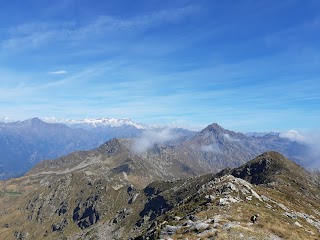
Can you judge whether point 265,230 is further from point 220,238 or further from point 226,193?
point 226,193

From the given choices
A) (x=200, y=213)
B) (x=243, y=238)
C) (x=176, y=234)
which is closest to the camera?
(x=243, y=238)

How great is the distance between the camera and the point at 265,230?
68.7 meters

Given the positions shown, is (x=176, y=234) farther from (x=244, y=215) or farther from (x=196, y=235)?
(x=244, y=215)

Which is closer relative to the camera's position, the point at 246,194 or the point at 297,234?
the point at 297,234

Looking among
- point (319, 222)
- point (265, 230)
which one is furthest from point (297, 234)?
point (319, 222)

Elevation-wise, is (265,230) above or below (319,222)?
above

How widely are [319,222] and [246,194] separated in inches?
1038

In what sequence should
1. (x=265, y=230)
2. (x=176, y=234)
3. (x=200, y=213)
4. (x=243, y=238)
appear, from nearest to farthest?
(x=243, y=238) < (x=265, y=230) < (x=176, y=234) < (x=200, y=213)

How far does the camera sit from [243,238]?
6231 cm

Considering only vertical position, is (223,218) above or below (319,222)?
above

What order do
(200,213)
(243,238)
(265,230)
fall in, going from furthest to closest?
(200,213) < (265,230) < (243,238)

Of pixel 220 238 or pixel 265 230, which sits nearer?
pixel 220 238

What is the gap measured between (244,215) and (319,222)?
150 ft

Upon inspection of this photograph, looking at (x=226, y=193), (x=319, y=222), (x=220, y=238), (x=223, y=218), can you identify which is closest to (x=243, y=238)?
(x=220, y=238)
